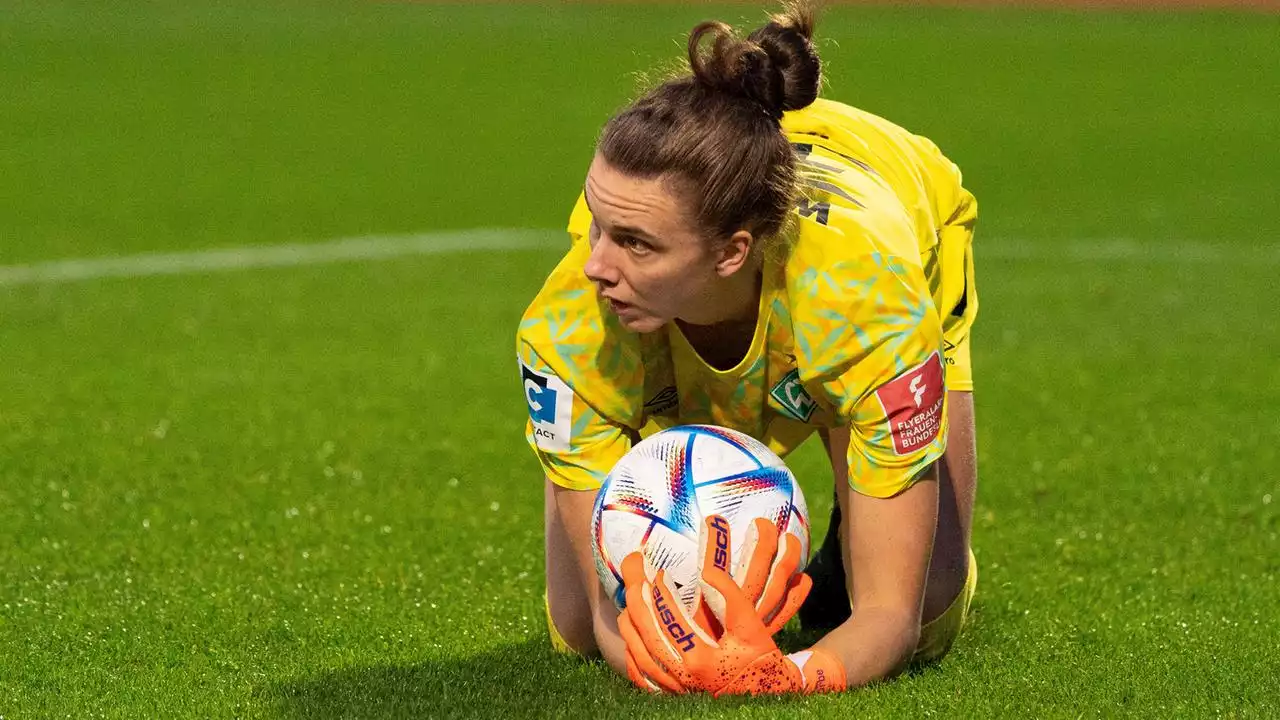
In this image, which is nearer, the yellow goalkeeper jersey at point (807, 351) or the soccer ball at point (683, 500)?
the yellow goalkeeper jersey at point (807, 351)

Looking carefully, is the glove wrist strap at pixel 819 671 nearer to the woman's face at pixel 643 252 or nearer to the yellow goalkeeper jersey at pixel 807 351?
the yellow goalkeeper jersey at pixel 807 351

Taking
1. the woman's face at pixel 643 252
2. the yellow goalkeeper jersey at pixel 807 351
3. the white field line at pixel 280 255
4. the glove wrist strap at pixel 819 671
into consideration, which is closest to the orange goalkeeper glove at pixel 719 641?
the glove wrist strap at pixel 819 671

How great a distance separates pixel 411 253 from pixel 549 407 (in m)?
8.41

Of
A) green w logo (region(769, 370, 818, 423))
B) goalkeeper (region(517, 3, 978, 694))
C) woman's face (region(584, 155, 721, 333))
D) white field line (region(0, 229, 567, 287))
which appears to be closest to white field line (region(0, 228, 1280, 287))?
white field line (region(0, 229, 567, 287))

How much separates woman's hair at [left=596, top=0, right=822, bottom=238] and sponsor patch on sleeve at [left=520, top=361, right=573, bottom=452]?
0.56 meters

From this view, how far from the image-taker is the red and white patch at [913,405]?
12.7 feet

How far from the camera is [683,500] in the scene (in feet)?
13.4

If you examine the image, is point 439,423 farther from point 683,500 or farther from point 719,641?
point 719,641

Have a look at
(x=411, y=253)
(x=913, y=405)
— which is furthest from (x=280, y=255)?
(x=913, y=405)

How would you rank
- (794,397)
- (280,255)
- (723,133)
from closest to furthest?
1. (723,133)
2. (794,397)
3. (280,255)

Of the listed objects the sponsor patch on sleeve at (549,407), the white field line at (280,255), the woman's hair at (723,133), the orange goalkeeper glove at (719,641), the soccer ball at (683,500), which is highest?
the woman's hair at (723,133)

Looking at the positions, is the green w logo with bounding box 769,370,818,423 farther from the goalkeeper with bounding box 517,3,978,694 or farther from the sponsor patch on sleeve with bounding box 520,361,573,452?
the sponsor patch on sleeve with bounding box 520,361,573,452

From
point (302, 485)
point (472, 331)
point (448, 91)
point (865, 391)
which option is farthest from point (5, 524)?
point (448, 91)

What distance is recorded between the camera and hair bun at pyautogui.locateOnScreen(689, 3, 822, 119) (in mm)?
3893
